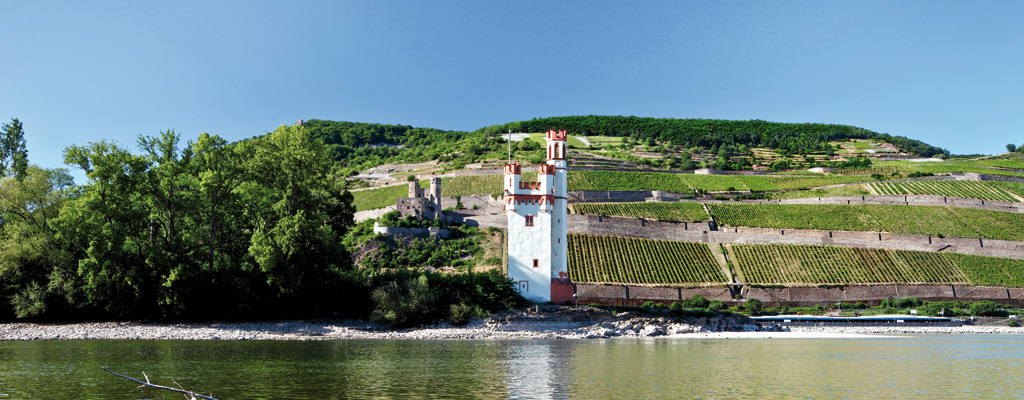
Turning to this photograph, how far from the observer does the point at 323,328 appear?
39719mm

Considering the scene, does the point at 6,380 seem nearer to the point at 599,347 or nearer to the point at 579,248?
the point at 599,347

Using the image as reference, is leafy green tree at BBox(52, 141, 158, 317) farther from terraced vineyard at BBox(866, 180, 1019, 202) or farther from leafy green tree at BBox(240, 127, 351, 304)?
terraced vineyard at BBox(866, 180, 1019, 202)

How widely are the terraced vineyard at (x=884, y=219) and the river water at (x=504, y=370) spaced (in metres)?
38.9

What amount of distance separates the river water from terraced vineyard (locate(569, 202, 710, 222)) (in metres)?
38.7

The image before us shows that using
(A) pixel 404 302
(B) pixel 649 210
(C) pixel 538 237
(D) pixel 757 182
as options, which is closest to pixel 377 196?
(B) pixel 649 210

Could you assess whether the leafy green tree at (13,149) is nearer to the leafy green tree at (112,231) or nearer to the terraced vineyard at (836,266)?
the leafy green tree at (112,231)

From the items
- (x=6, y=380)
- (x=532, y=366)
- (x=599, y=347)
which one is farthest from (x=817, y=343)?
(x=6, y=380)

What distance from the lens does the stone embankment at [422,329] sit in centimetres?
3694

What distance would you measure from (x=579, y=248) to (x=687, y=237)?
12.4 metres

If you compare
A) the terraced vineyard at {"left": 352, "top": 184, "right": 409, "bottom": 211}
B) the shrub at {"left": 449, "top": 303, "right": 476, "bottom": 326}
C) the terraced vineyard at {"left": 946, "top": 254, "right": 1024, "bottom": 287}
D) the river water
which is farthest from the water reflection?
the terraced vineyard at {"left": 352, "top": 184, "right": 409, "bottom": 211}

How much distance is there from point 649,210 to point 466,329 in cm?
4118

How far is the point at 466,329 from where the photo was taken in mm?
41000

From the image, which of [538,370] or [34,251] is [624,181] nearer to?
[34,251]

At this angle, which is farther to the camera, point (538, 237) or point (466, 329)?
point (538, 237)
